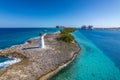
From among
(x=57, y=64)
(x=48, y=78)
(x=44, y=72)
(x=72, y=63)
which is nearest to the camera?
(x=48, y=78)

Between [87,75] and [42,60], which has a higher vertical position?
[42,60]

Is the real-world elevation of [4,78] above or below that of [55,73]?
above

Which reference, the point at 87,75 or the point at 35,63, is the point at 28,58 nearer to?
the point at 35,63

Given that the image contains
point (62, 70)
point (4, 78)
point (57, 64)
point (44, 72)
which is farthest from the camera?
point (57, 64)

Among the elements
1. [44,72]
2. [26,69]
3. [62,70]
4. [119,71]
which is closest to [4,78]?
[26,69]

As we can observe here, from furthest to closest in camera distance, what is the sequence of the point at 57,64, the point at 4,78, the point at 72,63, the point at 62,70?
the point at 72,63 < the point at 57,64 < the point at 62,70 < the point at 4,78

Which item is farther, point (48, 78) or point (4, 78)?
point (48, 78)

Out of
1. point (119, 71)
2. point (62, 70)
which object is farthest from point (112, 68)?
point (62, 70)

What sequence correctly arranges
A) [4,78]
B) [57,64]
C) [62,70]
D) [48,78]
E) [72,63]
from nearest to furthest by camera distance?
1. [4,78]
2. [48,78]
3. [62,70]
4. [57,64]
5. [72,63]

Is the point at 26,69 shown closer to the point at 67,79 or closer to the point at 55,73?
the point at 55,73
